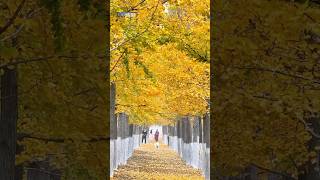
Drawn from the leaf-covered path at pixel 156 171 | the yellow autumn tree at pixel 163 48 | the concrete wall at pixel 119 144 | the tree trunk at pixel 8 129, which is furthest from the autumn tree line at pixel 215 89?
the leaf-covered path at pixel 156 171

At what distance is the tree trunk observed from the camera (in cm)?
909

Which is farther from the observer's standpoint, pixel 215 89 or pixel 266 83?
pixel 215 89

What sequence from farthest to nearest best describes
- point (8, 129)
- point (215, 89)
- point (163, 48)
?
1. point (163, 48)
2. point (8, 129)
3. point (215, 89)

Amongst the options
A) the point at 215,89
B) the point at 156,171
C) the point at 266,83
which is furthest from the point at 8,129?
the point at 156,171

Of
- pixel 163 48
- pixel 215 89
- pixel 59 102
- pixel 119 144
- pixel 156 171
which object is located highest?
pixel 163 48

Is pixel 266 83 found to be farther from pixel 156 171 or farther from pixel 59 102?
pixel 156 171

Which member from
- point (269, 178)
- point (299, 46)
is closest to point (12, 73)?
point (299, 46)

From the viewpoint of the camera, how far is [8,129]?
914 cm

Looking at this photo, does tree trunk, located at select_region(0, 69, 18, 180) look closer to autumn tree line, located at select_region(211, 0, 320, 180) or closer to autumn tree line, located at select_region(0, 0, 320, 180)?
autumn tree line, located at select_region(0, 0, 320, 180)

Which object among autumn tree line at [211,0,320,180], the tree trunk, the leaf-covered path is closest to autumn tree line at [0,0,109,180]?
the tree trunk

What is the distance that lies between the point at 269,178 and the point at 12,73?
478 centimetres

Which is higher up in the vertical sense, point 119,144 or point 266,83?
point 266,83

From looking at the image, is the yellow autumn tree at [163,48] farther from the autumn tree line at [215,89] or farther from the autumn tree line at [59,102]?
the autumn tree line at [59,102]

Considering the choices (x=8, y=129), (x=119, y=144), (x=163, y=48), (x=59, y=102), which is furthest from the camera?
(x=119, y=144)
